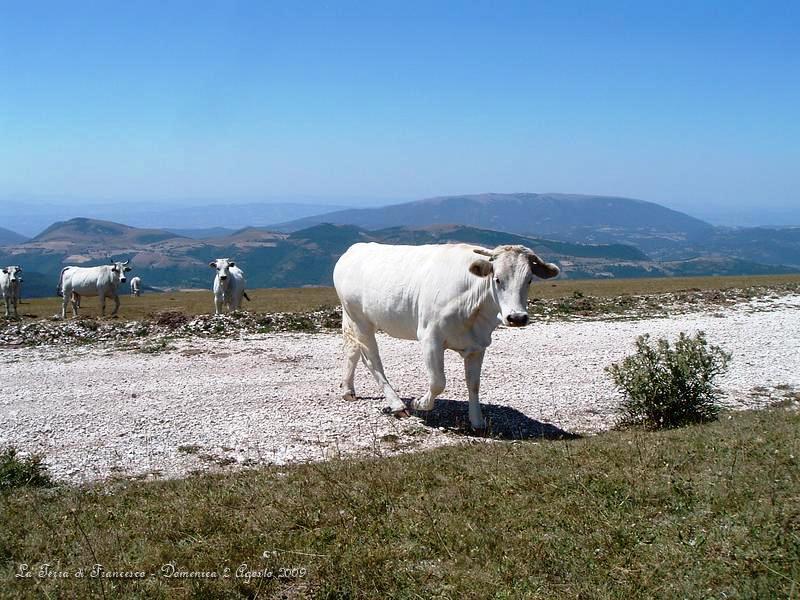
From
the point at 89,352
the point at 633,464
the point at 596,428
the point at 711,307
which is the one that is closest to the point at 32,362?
the point at 89,352

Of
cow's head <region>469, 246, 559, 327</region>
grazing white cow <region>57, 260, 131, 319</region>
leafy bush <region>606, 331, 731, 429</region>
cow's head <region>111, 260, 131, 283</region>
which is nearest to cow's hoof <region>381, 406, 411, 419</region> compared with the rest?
cow's head <region>469, 246, 559, 327</region>

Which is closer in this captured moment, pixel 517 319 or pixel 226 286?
pixel 517 319

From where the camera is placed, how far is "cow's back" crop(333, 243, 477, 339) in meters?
12.4

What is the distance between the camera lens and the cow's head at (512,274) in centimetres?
1081

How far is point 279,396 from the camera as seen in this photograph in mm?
15742

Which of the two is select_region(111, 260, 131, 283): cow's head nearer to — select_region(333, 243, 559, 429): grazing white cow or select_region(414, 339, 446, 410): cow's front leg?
select_region(333, 243, 559, 429): grazing white cow

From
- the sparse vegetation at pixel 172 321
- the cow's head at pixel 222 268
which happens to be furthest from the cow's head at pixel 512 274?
the cow's head at pixel 222 268

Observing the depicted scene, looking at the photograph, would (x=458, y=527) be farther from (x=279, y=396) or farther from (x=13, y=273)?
(x=13, y=273)

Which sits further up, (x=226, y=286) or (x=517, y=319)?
(x=517, y=319)

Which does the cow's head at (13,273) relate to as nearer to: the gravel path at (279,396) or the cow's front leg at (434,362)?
the gravel path at (279,396)

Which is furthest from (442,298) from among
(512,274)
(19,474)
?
(19,474)

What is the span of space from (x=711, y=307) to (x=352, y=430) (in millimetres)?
26273

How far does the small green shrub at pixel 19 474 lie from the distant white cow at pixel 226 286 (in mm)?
25191

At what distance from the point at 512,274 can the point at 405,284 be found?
9.09ft
